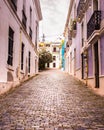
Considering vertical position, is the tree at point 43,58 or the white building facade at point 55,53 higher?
the white building facade at point 55,53

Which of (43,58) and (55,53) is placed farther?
(55,53)

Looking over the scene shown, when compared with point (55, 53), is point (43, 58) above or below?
below

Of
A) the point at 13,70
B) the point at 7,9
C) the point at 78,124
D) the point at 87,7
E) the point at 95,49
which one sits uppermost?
the point at 87,7

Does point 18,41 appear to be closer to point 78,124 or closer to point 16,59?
point 16,59

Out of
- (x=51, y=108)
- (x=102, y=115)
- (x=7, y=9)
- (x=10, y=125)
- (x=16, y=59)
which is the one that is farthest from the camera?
(x=16, y=59)

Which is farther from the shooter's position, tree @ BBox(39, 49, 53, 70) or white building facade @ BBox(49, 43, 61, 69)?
white building facade @ BBox(49, 43, 61, 69)

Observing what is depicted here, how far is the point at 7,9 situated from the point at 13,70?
3163mm

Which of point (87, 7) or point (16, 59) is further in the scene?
point (87, 7)

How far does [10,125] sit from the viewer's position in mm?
4773

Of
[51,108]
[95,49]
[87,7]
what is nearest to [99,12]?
[95,49]

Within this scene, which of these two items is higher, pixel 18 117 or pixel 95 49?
pixel 95 49

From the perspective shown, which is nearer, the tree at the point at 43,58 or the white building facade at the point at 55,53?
the tree at the point at 43,58

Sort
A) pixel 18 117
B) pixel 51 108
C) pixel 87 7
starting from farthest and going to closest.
A: pixel 87 7 < pixel 51 108 < pixel 18 117

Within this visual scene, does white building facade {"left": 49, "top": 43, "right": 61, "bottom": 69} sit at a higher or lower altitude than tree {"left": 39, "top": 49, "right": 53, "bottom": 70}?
higher
